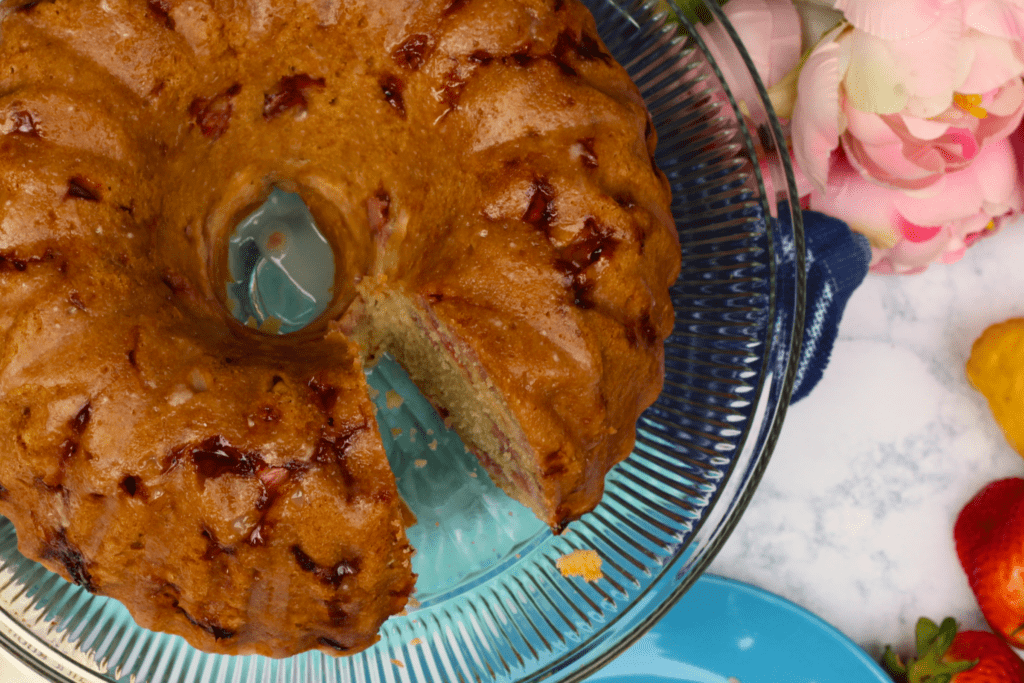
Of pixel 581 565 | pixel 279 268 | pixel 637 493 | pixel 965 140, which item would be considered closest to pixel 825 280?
pixel 965 140

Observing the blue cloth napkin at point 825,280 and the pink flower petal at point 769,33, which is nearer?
the pink flower petal at point 769,33

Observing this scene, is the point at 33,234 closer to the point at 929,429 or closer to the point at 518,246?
the point at 518,246

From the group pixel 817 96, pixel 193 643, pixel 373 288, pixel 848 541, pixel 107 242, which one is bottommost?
pixel 848 541

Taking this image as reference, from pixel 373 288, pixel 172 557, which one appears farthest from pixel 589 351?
pixel 172 557

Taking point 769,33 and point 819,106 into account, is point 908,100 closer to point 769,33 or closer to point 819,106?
point 819,106

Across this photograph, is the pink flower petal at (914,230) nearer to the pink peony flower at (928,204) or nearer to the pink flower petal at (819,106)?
the pink peony flower at (928,204)

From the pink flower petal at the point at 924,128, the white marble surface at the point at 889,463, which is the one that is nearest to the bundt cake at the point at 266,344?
the pink flower petal at the point at 924,128
